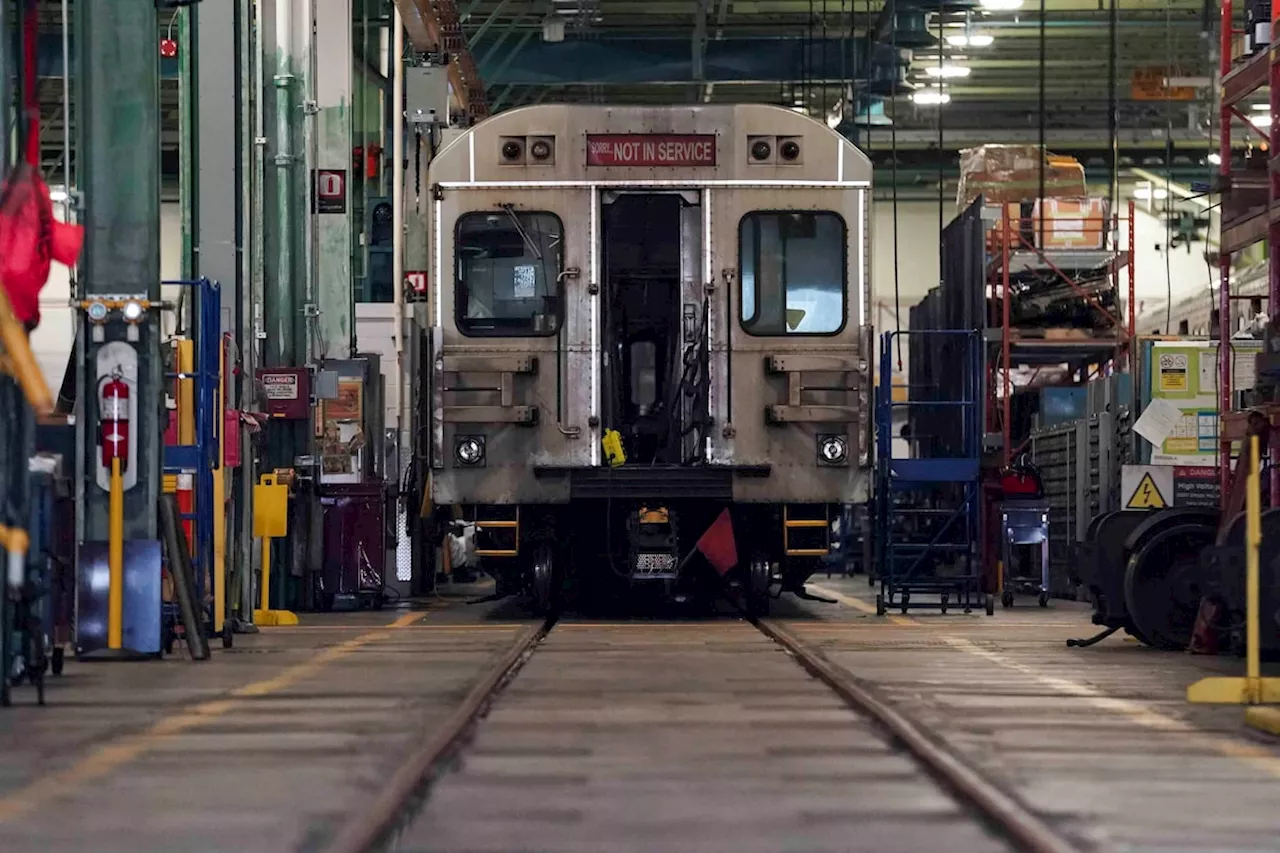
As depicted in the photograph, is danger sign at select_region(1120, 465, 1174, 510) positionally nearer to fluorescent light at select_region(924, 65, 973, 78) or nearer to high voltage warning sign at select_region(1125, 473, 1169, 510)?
high voltage warning sign at select_region(1125, 473, 1169, 510)

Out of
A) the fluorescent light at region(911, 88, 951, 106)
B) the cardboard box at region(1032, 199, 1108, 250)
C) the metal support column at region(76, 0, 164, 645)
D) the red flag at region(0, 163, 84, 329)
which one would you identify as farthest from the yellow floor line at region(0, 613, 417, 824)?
the fluorescent light at region(911, 88, 951, 106)

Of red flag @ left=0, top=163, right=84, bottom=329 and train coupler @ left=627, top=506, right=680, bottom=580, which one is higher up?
red flag @ left=0, top=163, right=84, bottom=329

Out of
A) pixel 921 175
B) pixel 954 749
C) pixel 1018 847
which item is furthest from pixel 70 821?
pixel 921 175

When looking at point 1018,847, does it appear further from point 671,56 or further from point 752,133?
point 671,56

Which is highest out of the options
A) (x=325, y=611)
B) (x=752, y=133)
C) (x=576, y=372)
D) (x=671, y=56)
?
(x=671, y=56)

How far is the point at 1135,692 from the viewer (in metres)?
9.65

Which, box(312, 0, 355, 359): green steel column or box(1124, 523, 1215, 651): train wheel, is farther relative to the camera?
box(312, 0, 355, 359): green steel column

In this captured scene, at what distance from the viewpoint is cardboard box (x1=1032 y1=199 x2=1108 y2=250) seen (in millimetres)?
23359

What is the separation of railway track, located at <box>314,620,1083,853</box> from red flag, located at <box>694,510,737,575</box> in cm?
107

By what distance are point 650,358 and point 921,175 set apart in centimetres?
2688

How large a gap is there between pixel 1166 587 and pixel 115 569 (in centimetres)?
595

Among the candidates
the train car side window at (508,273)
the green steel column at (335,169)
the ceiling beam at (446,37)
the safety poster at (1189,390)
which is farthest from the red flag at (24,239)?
the ceiling beam at (446,37)

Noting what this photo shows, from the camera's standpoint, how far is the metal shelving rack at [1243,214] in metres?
12.0

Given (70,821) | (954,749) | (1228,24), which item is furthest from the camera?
A: (1228,24)
